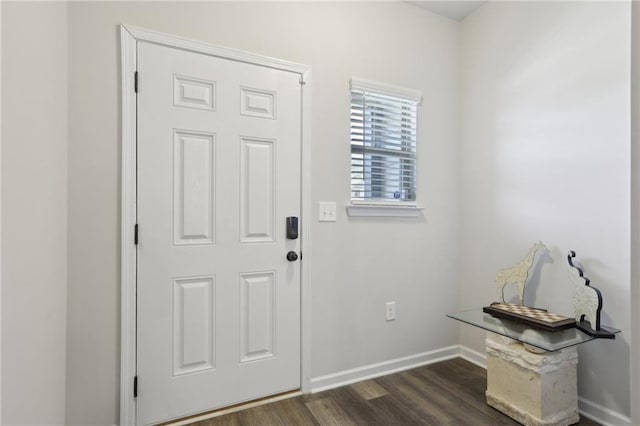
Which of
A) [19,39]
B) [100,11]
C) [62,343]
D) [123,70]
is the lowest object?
[62,343]

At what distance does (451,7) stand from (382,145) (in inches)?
48.9

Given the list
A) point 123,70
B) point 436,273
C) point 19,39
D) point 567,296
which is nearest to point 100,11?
point 123,70

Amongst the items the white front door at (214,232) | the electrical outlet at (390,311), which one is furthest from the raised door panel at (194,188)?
the electrical outlet at (390,311)

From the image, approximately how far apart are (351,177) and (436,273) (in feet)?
3.50

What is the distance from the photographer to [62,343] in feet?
5.14

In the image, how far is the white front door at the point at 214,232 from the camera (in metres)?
1.78

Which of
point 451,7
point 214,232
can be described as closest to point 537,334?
point 214,232

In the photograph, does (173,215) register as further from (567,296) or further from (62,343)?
(567,296)

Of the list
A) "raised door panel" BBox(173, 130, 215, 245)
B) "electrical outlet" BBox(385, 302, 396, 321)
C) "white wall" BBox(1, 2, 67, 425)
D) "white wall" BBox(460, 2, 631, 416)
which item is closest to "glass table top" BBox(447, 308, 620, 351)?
"white wall" BBox(460, 2, 631, 416)

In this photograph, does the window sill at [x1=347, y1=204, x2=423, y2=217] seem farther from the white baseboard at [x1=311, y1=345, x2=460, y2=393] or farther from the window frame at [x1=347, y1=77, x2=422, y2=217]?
the white baseboard at [x1=311, y1=345, x2=460, y2=393]

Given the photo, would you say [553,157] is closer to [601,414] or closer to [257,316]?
[601,414]

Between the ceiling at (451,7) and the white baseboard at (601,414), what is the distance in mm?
2785

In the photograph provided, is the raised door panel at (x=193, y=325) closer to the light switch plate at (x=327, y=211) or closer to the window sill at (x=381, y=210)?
the light switch plate at (x=327, y=211)

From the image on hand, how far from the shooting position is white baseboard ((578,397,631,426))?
69.5 inches
